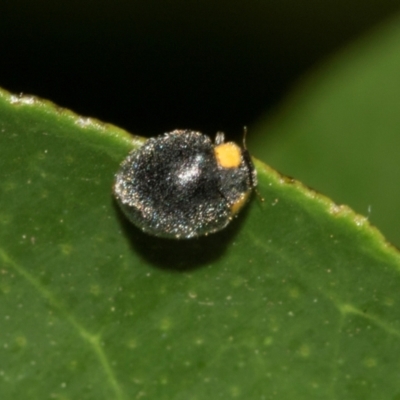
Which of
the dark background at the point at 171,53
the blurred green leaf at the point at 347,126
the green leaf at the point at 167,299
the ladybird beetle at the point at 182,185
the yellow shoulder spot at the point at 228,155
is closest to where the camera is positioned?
the green leaf at the point at 167,299

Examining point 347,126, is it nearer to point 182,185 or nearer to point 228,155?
point 228,155

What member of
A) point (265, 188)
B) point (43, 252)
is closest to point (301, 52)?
point (265, 188)

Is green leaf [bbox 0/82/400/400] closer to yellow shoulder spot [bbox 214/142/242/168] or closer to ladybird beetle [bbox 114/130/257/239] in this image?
ladybird beetle [bbox 114/130/257/239]

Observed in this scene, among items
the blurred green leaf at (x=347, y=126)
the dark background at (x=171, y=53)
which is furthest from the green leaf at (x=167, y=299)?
the blurred green leaf at (x=347, y=126)

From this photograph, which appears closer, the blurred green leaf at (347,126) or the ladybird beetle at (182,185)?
the ladybird beetle at (182,185)

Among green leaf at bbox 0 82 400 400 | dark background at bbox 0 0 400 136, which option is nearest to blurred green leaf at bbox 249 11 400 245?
dark background at bbox 0 0 400 136

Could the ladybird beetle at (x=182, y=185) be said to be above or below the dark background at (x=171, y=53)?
above

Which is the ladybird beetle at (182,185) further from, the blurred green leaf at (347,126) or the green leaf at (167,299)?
the blurred green leaf at (347,126)

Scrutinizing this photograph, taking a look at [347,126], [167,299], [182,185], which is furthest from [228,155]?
[347,126]
